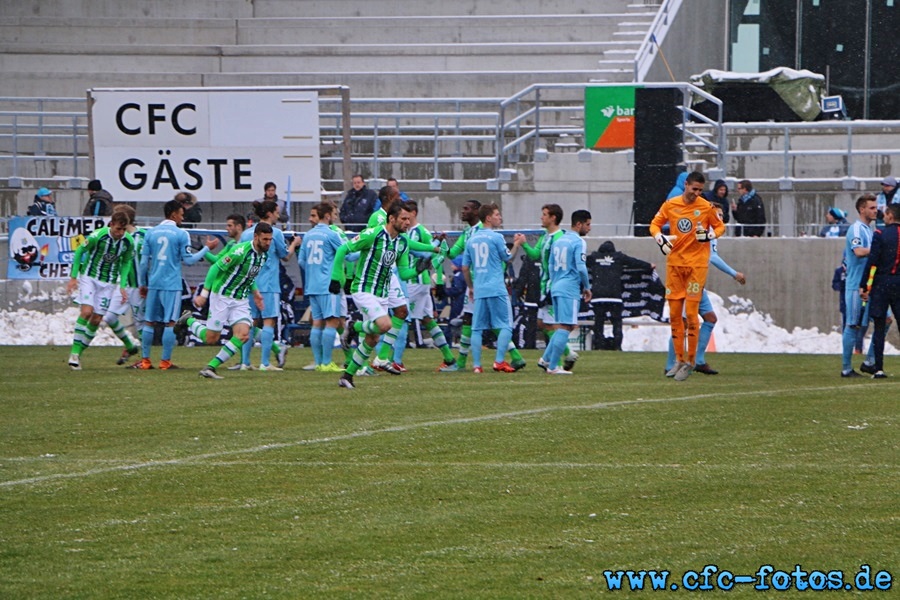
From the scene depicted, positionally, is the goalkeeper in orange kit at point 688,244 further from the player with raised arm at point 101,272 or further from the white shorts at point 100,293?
the white shorts at point 100,293

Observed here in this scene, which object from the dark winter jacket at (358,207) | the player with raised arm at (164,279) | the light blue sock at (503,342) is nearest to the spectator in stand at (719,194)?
the dark winter jacket at (358,207)

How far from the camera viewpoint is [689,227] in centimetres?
1545

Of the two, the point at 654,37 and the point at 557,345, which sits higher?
the point at 654,37

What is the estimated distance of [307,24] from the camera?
1368 inches

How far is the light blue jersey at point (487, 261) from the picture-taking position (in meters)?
17.4

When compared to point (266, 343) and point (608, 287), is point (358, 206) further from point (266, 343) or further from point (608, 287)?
point (266, 343)

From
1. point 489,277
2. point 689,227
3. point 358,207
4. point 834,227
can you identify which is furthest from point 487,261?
point 834,227

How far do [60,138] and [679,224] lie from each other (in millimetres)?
17670

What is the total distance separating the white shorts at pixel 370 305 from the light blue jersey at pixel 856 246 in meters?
5.32

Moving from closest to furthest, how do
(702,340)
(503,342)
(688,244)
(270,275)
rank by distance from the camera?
(688,244) < (702,340) < (503,342) < (270,275)

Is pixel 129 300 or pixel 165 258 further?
pixel 129 300

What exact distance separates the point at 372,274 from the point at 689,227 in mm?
3239

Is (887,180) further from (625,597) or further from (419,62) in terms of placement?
(625,597)

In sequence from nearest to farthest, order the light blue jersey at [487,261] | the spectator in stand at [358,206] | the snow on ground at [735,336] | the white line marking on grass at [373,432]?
the white line marking on grass at [373,432] < the light blue jersey at [487,261] < the snow on ground at [735,336] < the spectator in stand at [358,206]
